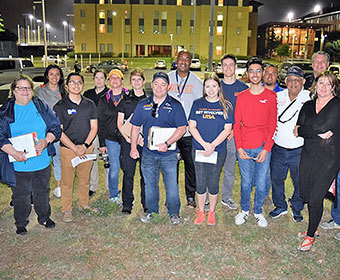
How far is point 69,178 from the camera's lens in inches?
199

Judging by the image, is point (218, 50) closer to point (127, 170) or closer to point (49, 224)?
point (127, 170)

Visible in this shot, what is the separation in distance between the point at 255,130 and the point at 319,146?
2.89 feet

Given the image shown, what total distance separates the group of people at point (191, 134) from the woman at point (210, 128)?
0.05ft

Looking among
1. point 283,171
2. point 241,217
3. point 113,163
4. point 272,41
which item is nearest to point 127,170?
point 113,163

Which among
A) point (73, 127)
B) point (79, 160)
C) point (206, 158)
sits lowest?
point (79, 160)

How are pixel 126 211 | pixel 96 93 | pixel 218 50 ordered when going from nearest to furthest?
pixel 126 211 < pixel 96 93 < pixel 218 50

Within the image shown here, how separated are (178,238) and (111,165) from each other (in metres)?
1.72

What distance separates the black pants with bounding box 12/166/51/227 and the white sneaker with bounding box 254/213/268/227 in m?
3.11

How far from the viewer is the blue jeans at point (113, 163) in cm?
548

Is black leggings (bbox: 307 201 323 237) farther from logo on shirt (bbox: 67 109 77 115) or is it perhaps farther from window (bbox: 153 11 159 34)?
window (bbox: 153 11 159 34)

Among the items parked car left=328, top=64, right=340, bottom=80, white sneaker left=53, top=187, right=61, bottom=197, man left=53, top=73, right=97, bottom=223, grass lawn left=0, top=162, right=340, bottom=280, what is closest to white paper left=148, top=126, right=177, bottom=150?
man left=53, top=73, right=97, bottom=223

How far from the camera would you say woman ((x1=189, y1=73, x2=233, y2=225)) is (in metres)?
4.70

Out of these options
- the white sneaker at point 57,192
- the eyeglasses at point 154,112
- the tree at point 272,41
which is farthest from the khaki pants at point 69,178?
the tree at point 272,41

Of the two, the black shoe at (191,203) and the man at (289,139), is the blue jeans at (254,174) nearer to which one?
the man at (289,139)
